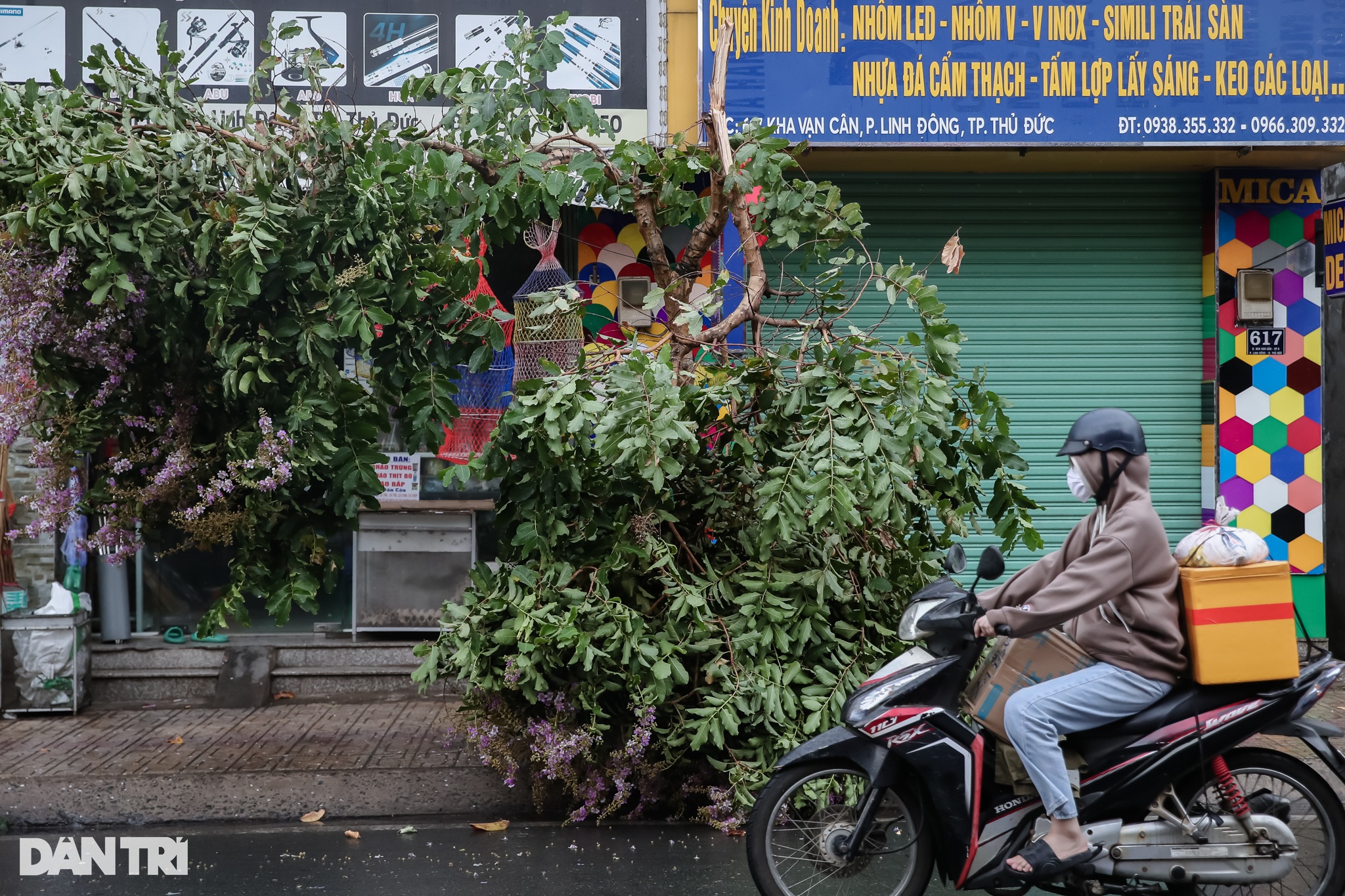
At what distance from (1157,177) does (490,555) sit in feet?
18.6

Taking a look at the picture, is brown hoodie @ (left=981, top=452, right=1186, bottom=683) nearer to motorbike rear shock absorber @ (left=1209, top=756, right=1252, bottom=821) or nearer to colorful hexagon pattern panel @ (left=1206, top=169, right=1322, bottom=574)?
motorbike rear shock absorber @ (left=1209, top=756, right=1252, bottom=821)

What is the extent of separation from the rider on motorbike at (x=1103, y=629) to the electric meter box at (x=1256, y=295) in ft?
17.7

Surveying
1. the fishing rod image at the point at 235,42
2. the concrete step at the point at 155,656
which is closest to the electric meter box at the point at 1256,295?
the fishing rod image at the point at 235,42

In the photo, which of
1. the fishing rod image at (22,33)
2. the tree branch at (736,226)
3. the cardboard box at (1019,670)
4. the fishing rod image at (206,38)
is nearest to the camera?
the cardboard box at (1019,670)

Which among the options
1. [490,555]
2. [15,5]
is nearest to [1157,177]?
[490,555]

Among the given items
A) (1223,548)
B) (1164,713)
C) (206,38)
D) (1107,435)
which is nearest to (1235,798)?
(1164,713)

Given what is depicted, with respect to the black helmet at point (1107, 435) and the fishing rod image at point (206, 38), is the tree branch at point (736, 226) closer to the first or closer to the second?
the black helmet at point (1107, 435)

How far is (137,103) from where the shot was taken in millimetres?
4500

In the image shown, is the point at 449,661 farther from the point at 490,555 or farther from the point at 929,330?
the point at 490,555

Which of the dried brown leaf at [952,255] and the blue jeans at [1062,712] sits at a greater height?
the dried brown leaf at [952,255]

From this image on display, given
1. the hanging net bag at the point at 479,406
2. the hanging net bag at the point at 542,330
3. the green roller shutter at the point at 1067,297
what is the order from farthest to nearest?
the green roller shutter at the point at 1067,297 → the hanging net bag at the point at 479,406 → the hanging net bag at the point at 542,330

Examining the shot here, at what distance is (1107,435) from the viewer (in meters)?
3.70

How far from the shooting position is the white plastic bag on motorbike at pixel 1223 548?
3598 mm

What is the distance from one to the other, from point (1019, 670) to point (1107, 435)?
834 millimetres
